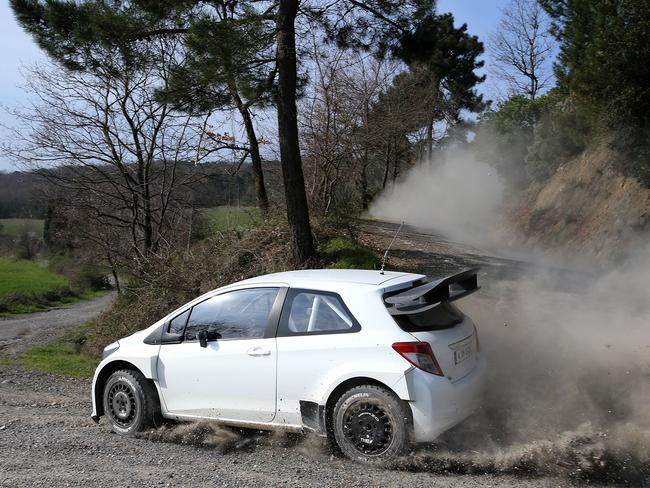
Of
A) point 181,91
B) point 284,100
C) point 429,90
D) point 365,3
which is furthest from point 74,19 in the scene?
point 429,90

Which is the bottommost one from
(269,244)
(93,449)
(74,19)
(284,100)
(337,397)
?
(93,449)

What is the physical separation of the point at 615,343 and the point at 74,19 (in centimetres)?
1170

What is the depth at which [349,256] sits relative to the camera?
1230cm

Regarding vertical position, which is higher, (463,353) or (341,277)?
(341,277)

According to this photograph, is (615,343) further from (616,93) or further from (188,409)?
(616,93)

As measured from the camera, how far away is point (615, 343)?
8.23 meters

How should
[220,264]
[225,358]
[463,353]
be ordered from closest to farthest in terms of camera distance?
[463,353], [225,358], [220,264]

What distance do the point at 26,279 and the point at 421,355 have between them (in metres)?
50.8

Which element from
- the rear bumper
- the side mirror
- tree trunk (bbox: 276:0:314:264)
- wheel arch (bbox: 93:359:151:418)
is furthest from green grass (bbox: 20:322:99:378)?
the rear bumper

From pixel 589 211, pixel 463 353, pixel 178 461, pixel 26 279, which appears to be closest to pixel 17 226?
pixel 26 279

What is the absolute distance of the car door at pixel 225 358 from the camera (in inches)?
216

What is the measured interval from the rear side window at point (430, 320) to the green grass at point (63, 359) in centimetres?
723

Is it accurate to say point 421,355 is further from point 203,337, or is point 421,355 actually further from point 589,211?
point 589,211

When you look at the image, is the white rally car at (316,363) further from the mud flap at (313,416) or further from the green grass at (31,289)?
the green grass at (31,289)
